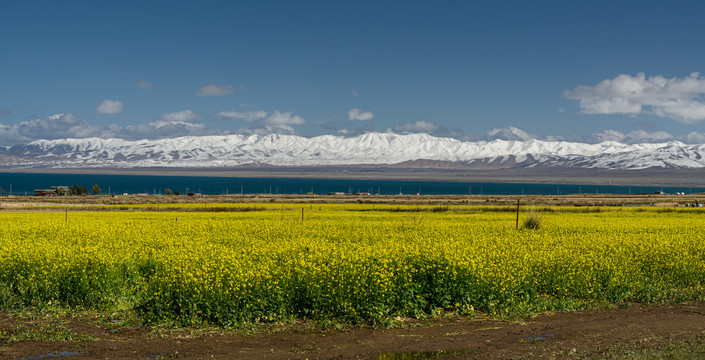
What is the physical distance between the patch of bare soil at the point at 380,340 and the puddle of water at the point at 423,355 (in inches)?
0.8

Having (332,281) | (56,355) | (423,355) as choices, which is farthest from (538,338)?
(56,355)

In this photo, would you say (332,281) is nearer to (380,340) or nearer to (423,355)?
(380,340)

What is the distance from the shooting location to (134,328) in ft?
49.0

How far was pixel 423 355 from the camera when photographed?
13.0 metres

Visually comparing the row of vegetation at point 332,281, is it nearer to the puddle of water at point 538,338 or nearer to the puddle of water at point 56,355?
the puddle of water at point 538,338

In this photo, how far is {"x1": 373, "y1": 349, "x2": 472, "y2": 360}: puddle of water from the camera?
1283 cm

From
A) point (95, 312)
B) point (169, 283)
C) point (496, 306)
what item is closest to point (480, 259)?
point (496, 306)

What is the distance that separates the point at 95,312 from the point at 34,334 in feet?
7.71

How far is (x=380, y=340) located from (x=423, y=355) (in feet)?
4.42

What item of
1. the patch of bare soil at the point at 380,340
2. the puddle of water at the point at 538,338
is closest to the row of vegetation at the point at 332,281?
the patch of bare soil at the point at 380,340

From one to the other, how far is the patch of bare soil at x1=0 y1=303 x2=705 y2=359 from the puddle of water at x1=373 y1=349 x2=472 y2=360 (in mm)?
21

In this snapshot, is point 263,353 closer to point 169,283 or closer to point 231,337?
point 231,337

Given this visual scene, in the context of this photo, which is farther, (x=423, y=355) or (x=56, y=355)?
(x=423, y=355)

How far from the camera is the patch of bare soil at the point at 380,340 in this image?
13.0m
